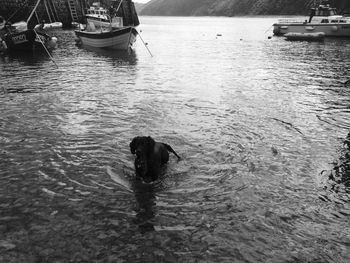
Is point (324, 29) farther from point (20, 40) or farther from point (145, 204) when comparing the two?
point (145, 204)

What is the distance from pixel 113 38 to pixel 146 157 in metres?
34.0

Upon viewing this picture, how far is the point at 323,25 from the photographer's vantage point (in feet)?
174

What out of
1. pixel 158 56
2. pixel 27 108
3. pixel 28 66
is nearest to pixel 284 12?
pixel 158 56

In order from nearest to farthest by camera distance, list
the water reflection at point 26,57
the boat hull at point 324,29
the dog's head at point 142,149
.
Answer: the dog's head at point 142,149
the water reflection at point 26,57
the boat hull at point 324,29

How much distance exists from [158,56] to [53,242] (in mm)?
31679

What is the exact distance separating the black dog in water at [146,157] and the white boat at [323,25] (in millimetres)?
54402

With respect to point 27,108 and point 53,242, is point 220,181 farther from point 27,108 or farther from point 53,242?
point 27,108

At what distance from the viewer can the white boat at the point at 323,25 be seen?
171 feet

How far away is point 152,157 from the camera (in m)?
7.79

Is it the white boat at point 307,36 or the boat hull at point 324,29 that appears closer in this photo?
the white boat at point 307,36

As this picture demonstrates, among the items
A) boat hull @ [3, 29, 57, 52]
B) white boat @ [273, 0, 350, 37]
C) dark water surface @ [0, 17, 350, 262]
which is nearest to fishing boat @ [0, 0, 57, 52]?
boat hull @ [3, 29, 57, 52]

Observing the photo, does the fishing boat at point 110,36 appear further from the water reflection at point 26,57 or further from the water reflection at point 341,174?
the water reflection at point 341,174

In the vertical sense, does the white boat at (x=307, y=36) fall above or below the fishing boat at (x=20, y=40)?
below

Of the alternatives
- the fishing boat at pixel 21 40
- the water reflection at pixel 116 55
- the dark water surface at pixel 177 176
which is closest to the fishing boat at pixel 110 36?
the water reflection at pixel 116 55
